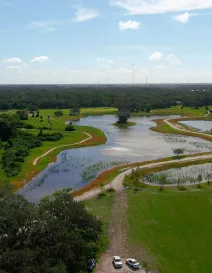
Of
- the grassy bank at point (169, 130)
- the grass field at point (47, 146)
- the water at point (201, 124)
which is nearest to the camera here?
the grass field at point (47, 146)

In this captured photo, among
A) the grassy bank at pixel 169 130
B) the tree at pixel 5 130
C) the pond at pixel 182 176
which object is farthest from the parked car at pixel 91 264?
the grassy bank at pixel 169 130

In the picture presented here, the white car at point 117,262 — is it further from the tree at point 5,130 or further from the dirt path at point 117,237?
the tree at point 5,130

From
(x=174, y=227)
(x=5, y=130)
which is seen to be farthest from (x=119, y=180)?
(x=5, y=130)

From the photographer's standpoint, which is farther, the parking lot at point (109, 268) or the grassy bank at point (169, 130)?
the grassy bank at point (169, 130)

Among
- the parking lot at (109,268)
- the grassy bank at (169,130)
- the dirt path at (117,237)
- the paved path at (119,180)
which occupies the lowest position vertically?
the parking lot at (109,268)

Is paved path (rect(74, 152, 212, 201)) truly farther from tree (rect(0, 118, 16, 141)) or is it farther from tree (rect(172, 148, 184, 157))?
tree (rect(0, 118, 16, 141))
